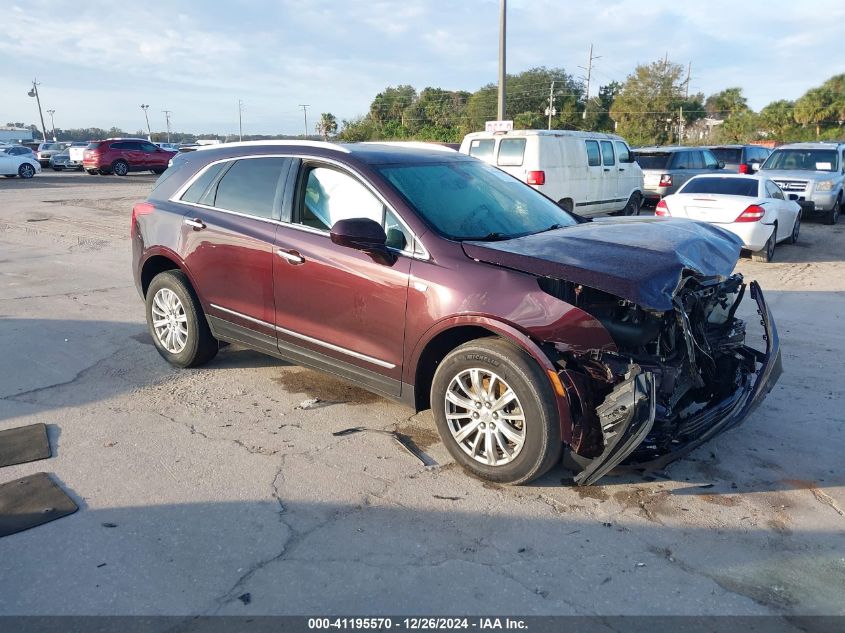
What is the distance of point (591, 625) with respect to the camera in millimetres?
2734

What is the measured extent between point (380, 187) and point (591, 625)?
2782mm

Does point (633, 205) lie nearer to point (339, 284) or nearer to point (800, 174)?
point (800, 174)

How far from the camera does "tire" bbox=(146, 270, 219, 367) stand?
5.49 meters

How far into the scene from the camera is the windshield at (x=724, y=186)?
37.3 feet

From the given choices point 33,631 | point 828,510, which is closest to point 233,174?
point 33,631

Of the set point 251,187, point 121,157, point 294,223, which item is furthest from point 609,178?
point 121,157

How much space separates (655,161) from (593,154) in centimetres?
480

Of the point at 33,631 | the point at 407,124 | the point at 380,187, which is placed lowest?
the point at 33,631

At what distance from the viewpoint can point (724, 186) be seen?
11.6m

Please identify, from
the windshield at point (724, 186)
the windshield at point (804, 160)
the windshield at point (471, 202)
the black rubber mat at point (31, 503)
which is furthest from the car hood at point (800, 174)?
the black rubber mat at point (31, 503)

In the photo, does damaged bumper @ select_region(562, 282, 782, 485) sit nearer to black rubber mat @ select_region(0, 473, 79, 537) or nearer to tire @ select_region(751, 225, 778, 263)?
black rubber mat @ select_region(0, 473, 79, 537)

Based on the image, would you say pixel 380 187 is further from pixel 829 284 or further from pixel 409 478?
pixel 829 284

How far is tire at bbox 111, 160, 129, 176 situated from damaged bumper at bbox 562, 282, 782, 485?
108 feet

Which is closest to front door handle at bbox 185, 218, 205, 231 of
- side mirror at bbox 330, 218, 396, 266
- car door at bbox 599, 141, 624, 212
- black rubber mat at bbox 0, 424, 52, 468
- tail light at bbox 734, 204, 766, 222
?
side mirror at bbox 330, 218, 396, 266
